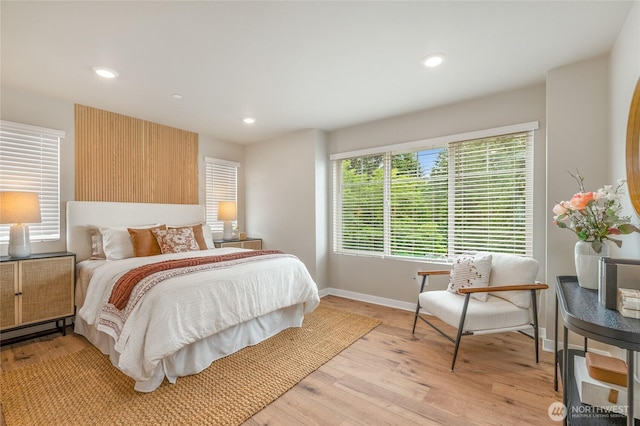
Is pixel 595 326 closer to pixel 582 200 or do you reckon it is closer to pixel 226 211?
pixel 582 200

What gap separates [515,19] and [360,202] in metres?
2.69

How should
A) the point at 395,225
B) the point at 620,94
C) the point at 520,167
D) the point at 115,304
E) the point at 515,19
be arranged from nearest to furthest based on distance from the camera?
the point at 515,19, the point at 620,94, the point at 115,304, the point at 520,167, the point at 395,225

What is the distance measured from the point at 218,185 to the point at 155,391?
341 cm

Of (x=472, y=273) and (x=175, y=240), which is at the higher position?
(x=175, y=240)

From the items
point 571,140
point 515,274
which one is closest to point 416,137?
point 571,140

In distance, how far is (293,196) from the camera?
4.50 m

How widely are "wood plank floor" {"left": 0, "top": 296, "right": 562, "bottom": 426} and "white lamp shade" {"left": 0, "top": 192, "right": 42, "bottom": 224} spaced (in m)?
1.21

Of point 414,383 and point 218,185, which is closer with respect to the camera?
point 414,383

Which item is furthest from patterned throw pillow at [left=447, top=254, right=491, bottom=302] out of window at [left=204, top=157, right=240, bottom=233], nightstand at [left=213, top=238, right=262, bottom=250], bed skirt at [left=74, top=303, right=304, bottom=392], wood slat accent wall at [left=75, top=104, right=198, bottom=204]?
wood slat accent wall at [left=75, top=104, right=198, bottom=204]

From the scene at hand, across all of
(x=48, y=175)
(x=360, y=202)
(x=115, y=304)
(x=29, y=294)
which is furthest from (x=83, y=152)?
(x=360, y=202)

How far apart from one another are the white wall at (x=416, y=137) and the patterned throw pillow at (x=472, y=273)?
61 centimetres

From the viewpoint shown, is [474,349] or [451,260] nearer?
[474,349]

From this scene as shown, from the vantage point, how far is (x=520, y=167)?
2980mm

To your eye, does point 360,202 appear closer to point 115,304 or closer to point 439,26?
point 439,26
